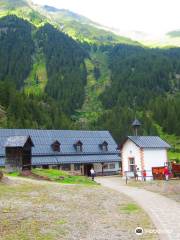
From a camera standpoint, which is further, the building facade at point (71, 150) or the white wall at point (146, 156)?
the building facade at point (71, 150)

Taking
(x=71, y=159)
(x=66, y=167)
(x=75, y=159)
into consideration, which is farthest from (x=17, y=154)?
(x=75, y=159)

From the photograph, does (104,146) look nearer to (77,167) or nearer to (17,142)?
(77,167)

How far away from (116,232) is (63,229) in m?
2.24

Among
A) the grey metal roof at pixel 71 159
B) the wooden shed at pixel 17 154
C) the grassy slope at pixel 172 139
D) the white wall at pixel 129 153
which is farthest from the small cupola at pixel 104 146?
the grassy slope at pixel 172 139

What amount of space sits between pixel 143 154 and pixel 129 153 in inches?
121

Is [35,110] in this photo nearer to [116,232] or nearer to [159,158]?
[159,158]

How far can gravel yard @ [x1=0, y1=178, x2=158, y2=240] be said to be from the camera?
1522 centimetres

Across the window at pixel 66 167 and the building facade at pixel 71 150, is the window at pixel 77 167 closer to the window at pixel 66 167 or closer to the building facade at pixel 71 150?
the building facade at pixel 71 150

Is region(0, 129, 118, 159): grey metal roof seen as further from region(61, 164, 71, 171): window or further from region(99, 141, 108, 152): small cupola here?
region(61, 164, 71, 171): window

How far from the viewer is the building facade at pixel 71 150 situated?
229ft

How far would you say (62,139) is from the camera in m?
76.9

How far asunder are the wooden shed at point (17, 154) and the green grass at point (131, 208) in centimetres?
2943

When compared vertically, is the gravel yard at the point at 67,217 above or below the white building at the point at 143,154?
below

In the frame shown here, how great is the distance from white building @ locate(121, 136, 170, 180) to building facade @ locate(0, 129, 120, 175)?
13.1m
